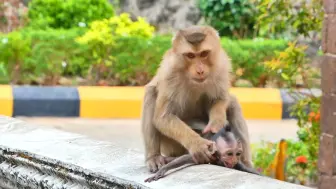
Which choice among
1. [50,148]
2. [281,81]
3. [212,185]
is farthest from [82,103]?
[212,185]

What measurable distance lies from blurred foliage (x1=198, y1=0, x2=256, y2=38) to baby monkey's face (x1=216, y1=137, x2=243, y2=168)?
8.23 metres

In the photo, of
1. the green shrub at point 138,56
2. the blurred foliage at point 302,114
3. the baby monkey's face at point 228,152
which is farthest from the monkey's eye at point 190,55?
the green shrub at point 138,56

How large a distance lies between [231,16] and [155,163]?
8947mm

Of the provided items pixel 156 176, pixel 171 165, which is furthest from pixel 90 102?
pixel 156 176

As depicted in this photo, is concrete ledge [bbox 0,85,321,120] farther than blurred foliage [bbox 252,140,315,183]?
Yes

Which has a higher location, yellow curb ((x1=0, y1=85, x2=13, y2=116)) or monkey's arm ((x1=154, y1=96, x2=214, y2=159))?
monkey's arm ((x1=154, y1=96, x2=214, y2=159))

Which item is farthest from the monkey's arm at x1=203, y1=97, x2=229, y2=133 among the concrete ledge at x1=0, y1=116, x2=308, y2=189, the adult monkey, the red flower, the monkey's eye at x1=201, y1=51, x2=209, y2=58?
the red flower

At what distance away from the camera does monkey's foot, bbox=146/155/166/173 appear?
329cm

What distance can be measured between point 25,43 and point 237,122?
612 centimetres

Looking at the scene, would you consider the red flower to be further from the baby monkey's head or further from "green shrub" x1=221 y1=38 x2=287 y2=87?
"green shrub" x1=221 y1=38 x2=287 y2=87

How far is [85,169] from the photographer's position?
9.66 feet

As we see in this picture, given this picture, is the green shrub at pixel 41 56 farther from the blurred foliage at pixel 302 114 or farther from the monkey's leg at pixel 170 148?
the monkey's leg at pixel 170 148

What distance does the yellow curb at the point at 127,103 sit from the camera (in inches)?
387

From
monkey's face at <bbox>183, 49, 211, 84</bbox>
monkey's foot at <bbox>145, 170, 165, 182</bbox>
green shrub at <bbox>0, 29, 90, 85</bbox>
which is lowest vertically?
green shrub at <bbox>0, 29, 90, 85</bbox>
